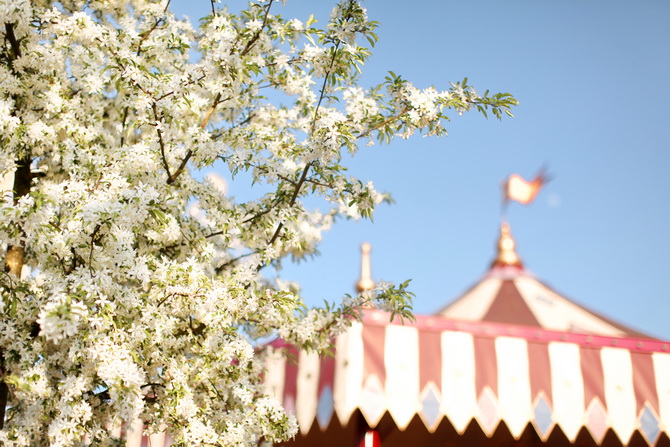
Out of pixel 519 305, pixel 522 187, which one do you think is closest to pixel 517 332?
pixel 519 305

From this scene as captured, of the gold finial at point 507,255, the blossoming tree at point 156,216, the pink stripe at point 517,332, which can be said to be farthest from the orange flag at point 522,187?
the blossoming tree at point 156,216

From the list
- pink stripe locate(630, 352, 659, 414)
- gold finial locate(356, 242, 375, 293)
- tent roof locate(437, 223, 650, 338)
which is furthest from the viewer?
gold finial locate(356, 242, 375, 293)

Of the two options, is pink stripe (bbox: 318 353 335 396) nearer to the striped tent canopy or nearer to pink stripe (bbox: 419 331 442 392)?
the striped tent canopy

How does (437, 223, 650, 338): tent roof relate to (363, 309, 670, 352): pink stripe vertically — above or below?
above

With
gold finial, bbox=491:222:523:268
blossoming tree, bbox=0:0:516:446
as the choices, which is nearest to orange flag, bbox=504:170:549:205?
gold finial, bbox=491:222:523:268

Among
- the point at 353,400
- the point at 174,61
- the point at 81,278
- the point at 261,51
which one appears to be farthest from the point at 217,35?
the point at 353,400

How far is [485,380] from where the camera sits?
6.25 metres

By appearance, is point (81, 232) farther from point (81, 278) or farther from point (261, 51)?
point (261, 51)

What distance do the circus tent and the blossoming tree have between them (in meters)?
1.07

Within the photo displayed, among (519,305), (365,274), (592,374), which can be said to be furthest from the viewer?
(365,274)

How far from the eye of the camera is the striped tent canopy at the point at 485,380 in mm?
6051

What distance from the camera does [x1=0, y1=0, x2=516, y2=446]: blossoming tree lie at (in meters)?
3.45

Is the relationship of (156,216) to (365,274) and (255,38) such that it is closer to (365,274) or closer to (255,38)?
(255,38)

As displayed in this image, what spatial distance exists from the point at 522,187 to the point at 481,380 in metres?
8.01
